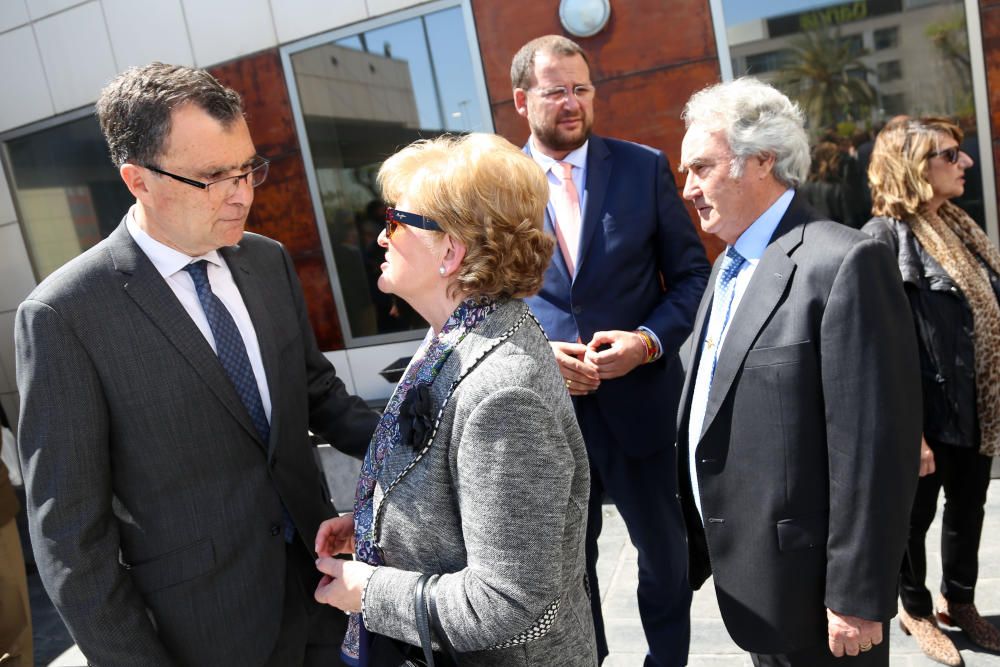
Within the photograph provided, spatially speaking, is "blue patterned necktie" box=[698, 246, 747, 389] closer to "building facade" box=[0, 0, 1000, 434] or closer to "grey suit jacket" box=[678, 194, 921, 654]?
"grey suit jacket" box=[678, 194, 921, 654]

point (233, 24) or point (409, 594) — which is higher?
point (233, 24)

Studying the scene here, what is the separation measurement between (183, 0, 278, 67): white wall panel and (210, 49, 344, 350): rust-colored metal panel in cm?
8

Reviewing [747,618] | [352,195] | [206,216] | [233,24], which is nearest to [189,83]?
[206,216]

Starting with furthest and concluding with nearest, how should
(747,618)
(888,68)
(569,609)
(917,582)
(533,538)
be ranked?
(888,68), (917,582), (747,618), (569,609), (533,538)

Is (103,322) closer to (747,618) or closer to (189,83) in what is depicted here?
(189,83)

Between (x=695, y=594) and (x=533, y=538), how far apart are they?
2598 mm

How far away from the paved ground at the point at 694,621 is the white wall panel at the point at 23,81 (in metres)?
4.38

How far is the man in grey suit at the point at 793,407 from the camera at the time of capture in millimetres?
1671

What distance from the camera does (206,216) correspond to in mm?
1850

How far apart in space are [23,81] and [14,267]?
1736 mm

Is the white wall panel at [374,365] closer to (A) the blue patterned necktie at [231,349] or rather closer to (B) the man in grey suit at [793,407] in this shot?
(A) the blue patterned necktie at [231,349]

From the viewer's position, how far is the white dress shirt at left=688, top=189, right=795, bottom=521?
1.95 meters

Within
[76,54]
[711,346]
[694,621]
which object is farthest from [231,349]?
[76,54]

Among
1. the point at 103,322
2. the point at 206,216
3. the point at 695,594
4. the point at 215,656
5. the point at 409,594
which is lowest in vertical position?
the point at 695,594
